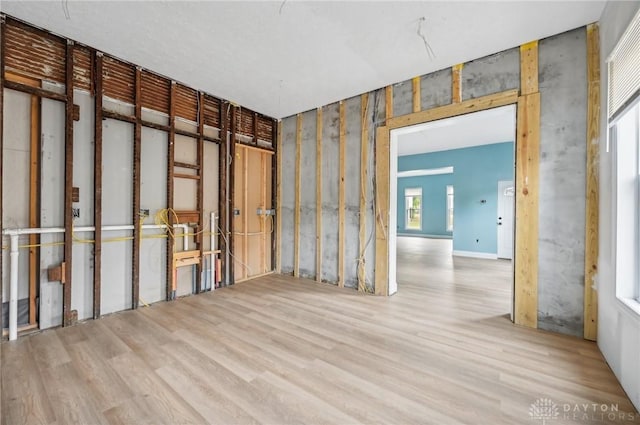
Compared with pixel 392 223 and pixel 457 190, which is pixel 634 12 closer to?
pixel 392 223

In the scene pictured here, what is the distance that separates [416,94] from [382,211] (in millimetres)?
1609

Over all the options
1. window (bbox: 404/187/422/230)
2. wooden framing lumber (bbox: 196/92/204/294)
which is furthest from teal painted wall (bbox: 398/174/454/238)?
wooden framing lumber (bbox: 196/92/204/294)

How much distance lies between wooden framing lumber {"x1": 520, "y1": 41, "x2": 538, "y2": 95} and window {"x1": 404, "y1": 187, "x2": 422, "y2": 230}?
32.6 ft

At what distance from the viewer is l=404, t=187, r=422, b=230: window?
1264cm

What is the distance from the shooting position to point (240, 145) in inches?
179

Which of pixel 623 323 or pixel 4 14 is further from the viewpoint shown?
pixel 4 14

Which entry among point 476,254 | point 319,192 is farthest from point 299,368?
point 476,254

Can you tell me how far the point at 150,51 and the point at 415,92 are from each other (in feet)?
10.4

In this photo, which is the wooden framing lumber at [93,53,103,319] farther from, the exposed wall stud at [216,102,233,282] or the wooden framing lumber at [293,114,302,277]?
the wooden framing lumber at [293,114,302,277]

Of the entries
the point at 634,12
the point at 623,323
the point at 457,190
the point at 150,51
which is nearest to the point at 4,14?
the point at 150,51

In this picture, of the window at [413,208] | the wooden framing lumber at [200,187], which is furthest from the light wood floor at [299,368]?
the window at [413,208]

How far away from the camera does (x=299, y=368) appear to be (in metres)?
2.14

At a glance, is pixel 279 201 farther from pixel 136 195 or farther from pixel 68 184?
pixel 68 184

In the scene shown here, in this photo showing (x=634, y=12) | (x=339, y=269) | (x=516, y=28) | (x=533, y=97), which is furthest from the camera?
(x=339, y=269)
